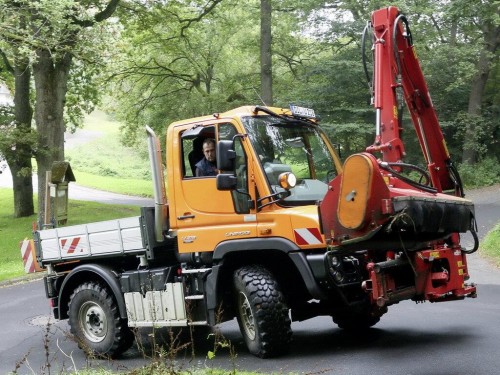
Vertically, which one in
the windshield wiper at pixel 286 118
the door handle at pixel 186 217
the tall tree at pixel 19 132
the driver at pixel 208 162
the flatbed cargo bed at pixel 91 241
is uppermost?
the tall tree at pixel 19 132

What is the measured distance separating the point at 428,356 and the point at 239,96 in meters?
28.7

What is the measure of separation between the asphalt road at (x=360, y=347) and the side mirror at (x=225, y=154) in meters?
2.14

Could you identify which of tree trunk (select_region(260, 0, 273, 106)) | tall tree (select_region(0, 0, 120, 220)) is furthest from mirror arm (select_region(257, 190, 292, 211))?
tree trunk (select_region(260, 0, 273, 106))

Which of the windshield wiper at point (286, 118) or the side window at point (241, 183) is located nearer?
the side window at point (241, 183)

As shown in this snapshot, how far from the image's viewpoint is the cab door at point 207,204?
8.45m

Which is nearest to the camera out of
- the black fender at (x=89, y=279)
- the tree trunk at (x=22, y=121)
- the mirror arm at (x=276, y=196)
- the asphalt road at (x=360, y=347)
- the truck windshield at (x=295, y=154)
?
the asphalt road at (x=360, y=347)

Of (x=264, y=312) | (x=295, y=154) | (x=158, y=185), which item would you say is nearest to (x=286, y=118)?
(x=295, y=154)

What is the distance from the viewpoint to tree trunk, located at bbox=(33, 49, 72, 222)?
24938 millimetres

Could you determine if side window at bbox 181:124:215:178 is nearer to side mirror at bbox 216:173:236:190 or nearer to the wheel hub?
side mirror at bbox 216:173:236:190

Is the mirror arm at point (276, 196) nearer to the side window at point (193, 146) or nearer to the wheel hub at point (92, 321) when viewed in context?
the side window at point (193, 146)

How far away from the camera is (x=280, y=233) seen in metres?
8.08

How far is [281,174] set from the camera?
328 inches

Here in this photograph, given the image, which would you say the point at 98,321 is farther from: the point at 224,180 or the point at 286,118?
the point at 286,118

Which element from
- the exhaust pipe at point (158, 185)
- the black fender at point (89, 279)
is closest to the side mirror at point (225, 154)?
the exhaust pipe at point (158, 185)
